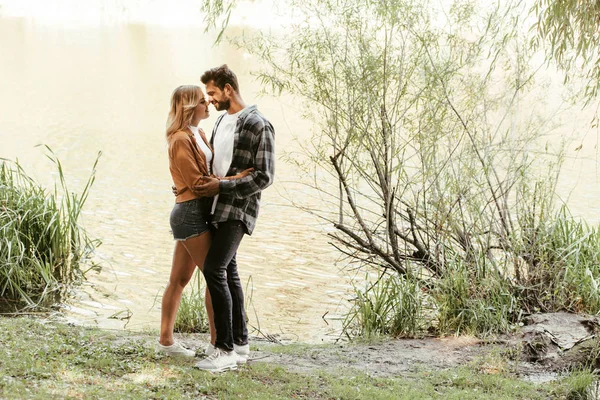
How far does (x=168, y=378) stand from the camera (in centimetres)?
402

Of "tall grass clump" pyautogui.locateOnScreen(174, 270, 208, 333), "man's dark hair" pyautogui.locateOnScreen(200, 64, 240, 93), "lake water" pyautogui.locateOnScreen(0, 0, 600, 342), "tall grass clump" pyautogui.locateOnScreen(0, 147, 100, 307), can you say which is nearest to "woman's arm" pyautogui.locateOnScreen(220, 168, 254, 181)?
"man's dark hair" pyautogui.locateOnScreen(200, 64, 240, 93)

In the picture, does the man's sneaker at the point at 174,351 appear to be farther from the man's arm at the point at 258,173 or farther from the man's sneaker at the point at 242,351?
the man's arm at the point at 258,173

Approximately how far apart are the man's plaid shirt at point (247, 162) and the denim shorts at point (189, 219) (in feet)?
0.27

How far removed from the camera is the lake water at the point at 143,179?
769 cm

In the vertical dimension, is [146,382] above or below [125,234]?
below

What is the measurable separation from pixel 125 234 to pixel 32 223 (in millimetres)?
3697

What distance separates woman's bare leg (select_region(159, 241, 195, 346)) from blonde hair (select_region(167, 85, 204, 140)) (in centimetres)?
68

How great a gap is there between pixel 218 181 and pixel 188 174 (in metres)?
0.17

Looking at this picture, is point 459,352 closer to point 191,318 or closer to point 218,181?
point 191,318

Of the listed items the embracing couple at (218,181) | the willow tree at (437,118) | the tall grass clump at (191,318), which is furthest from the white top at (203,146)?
the willow tree at (437,118)

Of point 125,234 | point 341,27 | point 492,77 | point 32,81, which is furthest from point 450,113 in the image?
point 32,81

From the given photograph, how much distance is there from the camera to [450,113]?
6668mm

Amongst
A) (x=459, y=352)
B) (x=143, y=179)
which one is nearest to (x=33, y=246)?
(x=459, y=352)

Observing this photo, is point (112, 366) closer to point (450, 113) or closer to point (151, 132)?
point (450, 113)
